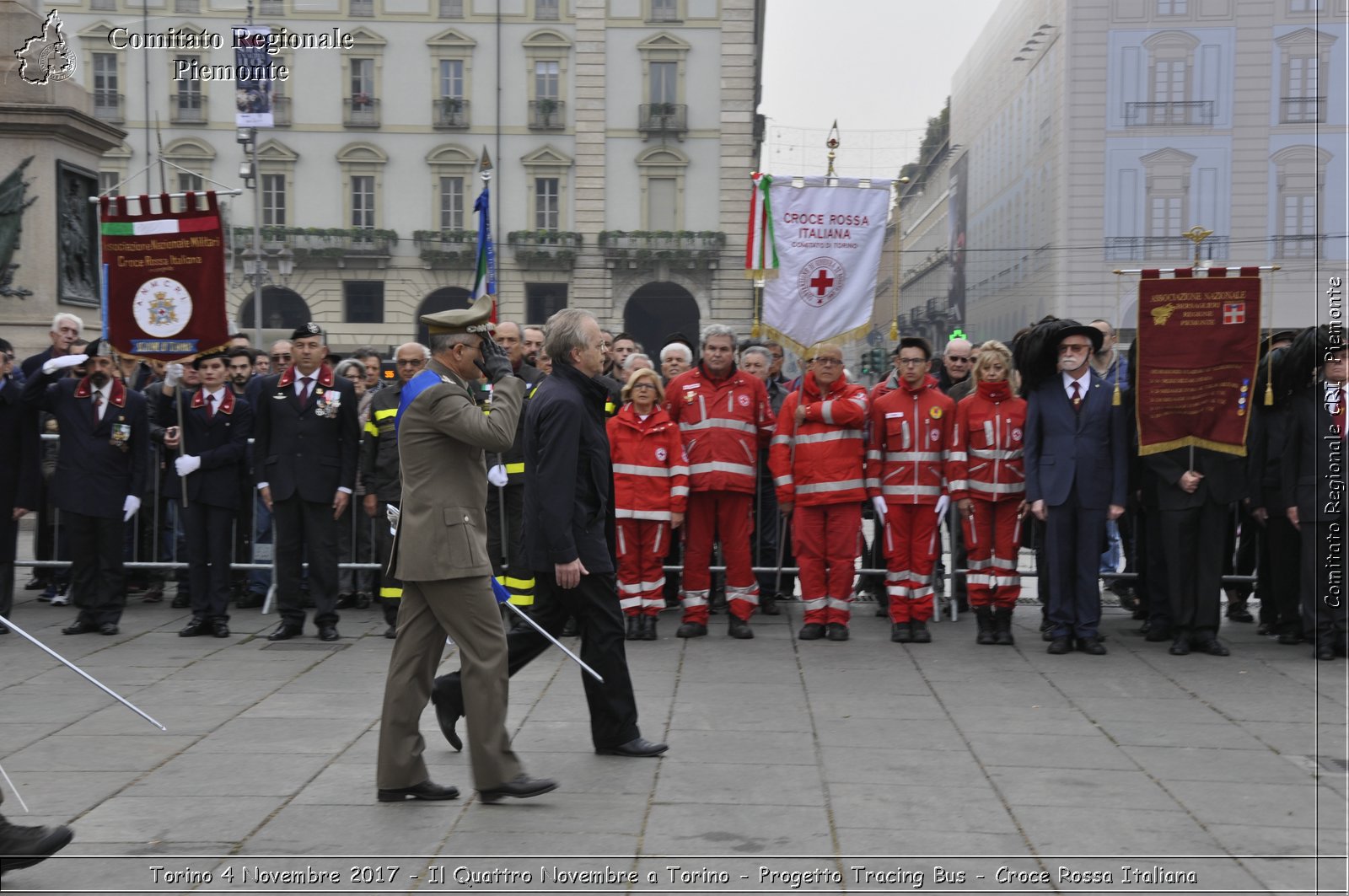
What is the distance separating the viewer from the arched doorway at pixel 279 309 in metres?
50.2

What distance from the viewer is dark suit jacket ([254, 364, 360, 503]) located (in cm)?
934

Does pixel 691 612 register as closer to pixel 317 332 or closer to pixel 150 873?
pixel 317 332

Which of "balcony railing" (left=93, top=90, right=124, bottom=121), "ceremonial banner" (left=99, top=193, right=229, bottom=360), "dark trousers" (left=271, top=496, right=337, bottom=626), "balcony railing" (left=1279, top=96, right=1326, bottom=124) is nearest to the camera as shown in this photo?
"dark trousers" (left=271, top=496, right=337, bottom=626)

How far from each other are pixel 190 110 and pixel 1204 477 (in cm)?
4677

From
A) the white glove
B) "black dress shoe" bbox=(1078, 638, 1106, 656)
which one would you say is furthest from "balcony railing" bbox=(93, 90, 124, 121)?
"black dress shoe" bbox=(1078, 638, 1106, 656)

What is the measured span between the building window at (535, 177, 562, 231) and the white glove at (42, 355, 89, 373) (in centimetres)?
4147

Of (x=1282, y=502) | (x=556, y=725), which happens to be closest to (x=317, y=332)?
(x=556, y=725)

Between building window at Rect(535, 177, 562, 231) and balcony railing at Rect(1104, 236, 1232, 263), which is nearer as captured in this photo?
balcony railing at Rect(1104, 236, 1232, 263)

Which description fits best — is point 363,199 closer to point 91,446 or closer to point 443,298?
point 443,298

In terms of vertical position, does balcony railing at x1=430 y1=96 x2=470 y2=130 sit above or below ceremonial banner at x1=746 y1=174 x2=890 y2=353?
above

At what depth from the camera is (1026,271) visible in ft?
129

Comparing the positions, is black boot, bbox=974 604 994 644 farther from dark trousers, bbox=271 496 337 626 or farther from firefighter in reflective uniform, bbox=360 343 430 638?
dark trousers, bbox=271 496 337 626

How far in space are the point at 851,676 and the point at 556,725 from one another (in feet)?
6.92

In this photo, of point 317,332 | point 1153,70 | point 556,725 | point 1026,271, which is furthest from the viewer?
point 1026,271
